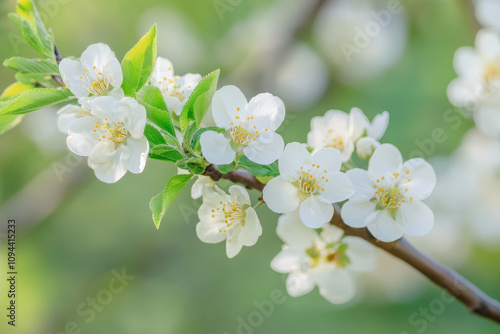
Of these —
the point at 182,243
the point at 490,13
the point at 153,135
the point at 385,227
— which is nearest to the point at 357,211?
the point at 385,227

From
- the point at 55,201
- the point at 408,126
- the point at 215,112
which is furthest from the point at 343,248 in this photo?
the point at 408,126

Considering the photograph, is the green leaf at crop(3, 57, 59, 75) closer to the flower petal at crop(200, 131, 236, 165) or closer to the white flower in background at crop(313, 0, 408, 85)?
the flower petal at crop(200, 131, 236, 165)

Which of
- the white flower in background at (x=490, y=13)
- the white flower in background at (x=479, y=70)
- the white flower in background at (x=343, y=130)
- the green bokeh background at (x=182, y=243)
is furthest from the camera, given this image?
the green bokeh background at (x=182, y=243)

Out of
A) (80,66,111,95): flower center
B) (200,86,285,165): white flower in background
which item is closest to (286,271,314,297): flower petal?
(200,86,285,165): white flower in background

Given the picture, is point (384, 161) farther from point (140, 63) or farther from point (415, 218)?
point (140, 63)

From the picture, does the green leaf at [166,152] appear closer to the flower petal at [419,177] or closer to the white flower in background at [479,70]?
the flower petal at [419,177]

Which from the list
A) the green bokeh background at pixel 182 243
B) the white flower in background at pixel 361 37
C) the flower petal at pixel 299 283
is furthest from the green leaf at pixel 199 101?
the white flower in background at pixel 361 37
